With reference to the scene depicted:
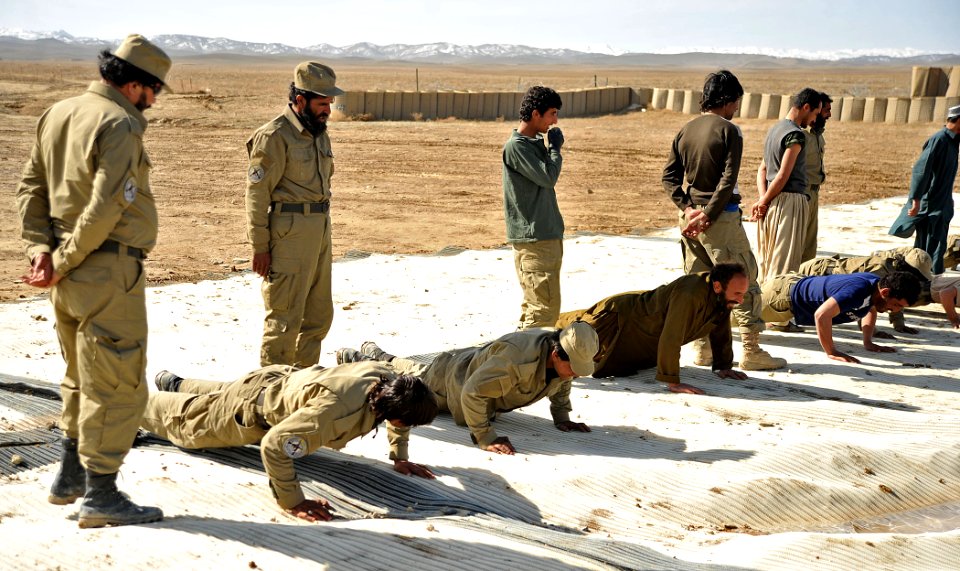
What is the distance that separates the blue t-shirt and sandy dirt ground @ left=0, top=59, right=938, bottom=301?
4.84 m

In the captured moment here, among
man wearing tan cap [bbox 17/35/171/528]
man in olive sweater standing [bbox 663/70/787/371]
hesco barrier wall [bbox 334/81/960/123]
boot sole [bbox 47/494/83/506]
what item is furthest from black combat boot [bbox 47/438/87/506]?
hesco barrier wall [bbox 334/81/960/123]

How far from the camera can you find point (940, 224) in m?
9.20

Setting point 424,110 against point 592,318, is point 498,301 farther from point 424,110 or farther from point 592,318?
point 424,110

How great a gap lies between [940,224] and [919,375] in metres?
2.41

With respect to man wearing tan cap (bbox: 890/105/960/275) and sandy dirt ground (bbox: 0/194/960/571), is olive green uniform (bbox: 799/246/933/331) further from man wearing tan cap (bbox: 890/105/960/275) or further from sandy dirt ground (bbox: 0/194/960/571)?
man wearing tan cap (bbox: 890/105/960/275)

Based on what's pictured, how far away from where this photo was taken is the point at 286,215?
5.68m

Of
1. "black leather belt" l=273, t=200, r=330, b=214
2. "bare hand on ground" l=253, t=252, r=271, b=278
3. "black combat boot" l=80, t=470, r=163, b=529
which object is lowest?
"black combat boot" l=80, t=470, r=163, b=529

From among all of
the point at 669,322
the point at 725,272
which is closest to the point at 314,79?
the point at 669,322

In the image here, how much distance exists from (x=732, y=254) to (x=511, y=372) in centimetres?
Answer: 234

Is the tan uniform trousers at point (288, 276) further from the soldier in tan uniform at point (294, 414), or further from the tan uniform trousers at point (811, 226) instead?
the tan uniform trousers at point (811, 226)

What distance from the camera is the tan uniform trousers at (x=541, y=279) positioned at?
21.1ft

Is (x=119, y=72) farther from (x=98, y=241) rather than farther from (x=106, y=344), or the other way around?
(x=106, y=344)

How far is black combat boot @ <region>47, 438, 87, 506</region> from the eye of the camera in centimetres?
424

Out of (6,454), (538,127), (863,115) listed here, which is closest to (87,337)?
(6,454)
